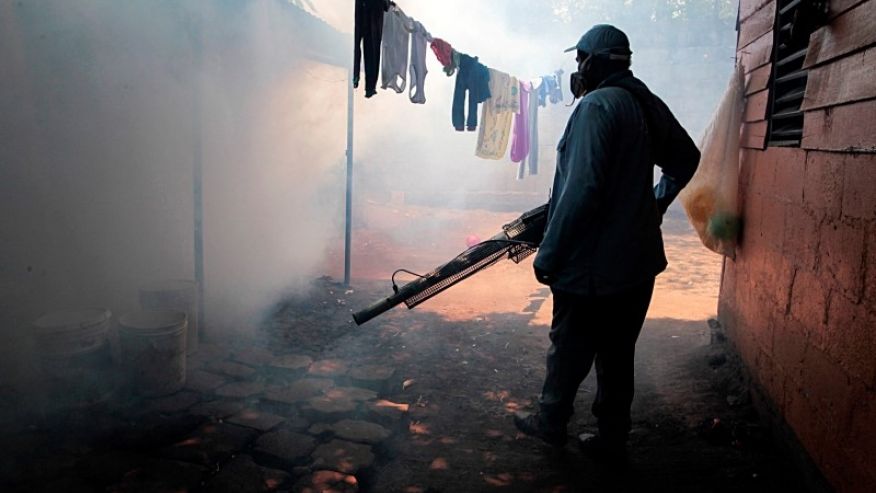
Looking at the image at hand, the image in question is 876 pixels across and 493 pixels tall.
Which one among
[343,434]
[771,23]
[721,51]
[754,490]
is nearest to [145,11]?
[343,434]

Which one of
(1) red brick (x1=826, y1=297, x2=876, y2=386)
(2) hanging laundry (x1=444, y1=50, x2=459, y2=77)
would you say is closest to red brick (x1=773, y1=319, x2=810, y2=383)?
(1) red brick (x1=826, y1=297, x2=876, y2=386)

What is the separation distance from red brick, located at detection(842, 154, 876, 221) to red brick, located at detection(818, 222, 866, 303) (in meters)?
0.08

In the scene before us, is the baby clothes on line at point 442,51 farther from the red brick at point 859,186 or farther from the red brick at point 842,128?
the red brick at point 859,186

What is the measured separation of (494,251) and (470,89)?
15.2 ft

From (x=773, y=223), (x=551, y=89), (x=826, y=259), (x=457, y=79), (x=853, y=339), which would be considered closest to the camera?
(x=853, y=339)

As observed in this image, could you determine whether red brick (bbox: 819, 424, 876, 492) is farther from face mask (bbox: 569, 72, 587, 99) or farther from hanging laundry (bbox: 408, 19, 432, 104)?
hanging laundry (bbox: 408, 19, 432, 104)

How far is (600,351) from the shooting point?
3457mm

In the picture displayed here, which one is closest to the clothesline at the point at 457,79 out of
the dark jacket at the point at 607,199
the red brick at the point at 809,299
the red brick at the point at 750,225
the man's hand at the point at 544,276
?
the dark jacket at the point at 607,199

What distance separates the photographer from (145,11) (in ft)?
18.8

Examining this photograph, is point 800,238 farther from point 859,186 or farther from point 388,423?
point 388,423

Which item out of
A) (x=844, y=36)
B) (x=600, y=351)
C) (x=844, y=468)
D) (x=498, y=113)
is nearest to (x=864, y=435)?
(x=844, y=468)

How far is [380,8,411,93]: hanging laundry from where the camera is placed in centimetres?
598

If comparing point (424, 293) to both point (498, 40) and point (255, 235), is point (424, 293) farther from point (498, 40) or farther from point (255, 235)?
point (498, 40)

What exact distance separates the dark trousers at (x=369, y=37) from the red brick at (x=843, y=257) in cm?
398
